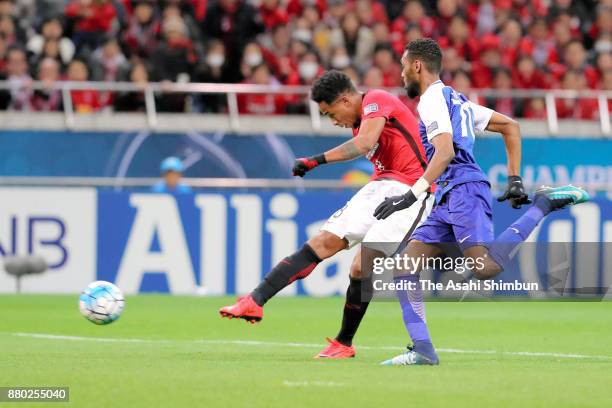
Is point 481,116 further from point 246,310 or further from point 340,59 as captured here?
point 340,59

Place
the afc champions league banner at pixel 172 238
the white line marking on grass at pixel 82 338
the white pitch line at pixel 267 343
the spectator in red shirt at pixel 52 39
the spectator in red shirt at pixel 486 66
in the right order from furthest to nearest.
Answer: the spectator in red shirt at pixel 486 66, the spectator in red shirt at pixel 52 39, the afc champions league banner at pixel 172 238, the white line marking on grass at pixel 82 338, the white pitch line at pixel 267 343

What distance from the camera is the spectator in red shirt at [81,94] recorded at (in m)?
19.6

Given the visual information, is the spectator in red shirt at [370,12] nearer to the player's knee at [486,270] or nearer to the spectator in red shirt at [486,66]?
the spectator in red shirt at [486,66]

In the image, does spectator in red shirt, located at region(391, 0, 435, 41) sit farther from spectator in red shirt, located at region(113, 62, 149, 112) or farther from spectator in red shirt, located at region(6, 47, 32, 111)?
spectator in red shirt, located at region(6, 47, 32, 111)

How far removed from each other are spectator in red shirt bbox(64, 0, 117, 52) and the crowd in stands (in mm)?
16

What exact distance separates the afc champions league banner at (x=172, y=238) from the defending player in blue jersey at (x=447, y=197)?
336 inches

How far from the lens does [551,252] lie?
1658 centimetres

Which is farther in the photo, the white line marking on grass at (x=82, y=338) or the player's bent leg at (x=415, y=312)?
the white line marking on grass at (x=82, y=338)

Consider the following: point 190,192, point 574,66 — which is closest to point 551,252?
point 190,192

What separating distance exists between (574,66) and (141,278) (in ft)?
28.6

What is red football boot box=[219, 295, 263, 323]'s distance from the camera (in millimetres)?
9380

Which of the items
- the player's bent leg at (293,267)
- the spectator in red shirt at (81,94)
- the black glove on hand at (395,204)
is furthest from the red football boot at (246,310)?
the spectator in red shirt at (81,94)

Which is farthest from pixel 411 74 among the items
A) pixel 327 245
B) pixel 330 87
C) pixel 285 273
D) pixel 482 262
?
pixel 285 273

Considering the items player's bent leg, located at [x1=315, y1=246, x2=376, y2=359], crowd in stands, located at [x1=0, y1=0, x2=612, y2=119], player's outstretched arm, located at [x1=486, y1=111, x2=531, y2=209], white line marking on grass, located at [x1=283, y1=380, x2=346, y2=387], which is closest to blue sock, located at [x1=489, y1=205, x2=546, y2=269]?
player's outstretched arm, located at [x1=486, y1=111, x2=531, y2=209]
